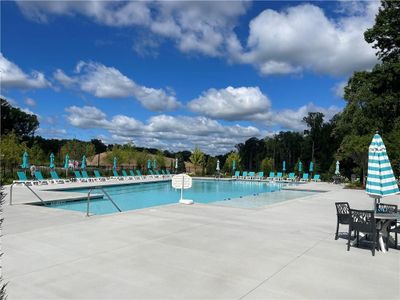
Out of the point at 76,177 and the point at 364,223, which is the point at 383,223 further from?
the point at 76,177

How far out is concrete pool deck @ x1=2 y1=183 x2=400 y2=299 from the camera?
13.7ft

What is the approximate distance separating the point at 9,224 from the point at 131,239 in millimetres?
3057

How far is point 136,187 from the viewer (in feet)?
78.3

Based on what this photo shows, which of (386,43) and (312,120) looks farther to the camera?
(312,120)

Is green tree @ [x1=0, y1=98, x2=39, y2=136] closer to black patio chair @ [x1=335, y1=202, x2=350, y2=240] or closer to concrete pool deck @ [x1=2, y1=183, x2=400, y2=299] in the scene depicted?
concrete pool deck @ [x1=2, y1=183, x2=400, y2=299]

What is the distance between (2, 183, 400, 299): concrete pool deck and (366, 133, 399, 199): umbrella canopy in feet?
3.42

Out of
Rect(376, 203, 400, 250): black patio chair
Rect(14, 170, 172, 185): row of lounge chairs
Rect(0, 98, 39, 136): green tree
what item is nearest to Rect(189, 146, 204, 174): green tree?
Rect(14, 170, 172, 185): row of lounge chairs

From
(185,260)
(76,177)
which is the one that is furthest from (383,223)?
(76,177)

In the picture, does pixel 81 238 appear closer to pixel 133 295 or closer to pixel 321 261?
pixel 133 295

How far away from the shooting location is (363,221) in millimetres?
6098

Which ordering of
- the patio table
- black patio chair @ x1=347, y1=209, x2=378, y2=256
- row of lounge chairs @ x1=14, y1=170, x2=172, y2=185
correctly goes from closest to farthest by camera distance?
black patio chair @ x1=347, y1=209, x2=378, y2=256 → the patio table → row of lounge chairs @ x1=14, y1=170, x2=172, y2=185

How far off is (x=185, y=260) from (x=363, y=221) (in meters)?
3.07

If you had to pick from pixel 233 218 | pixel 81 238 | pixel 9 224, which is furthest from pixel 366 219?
pixel 9 224

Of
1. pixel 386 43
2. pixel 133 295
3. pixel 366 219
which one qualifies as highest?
pixel 386 43
